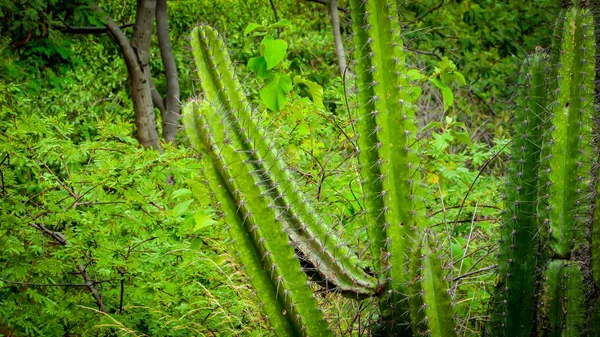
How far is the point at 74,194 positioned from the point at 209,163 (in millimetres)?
1457

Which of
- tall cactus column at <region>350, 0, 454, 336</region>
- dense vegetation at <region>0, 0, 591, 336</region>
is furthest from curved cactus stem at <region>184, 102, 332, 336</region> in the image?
tall cactus column at <region>350, 0, 454, 336</region>

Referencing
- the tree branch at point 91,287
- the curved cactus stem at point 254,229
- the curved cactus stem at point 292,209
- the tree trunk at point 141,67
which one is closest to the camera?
the curved cactus stem at point 254,229

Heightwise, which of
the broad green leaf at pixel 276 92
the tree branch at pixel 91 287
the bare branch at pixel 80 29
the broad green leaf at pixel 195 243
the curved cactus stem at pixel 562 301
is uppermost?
the bare branch at pixel 80 29

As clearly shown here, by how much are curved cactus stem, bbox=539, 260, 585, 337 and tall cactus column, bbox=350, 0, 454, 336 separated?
1.25 feet

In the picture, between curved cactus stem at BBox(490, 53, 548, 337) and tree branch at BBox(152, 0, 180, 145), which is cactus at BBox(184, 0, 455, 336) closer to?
curved cactus stem at BBox(490, 53, 548, 337)

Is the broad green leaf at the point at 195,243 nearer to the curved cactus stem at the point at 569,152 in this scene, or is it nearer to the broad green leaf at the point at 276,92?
the broad green leaf at the point at 276,92

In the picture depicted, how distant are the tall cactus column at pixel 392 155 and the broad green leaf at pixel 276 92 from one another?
1087 mm

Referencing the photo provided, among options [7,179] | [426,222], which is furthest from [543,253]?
[7,179]

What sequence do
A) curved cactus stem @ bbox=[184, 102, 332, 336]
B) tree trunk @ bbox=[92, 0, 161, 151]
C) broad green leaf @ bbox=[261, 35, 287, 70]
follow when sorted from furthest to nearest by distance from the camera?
tree trunk @ bbox=[92, 0, 161, 151]
broad green leaf @ bbox=[261, 35, 287, 70]
curved cactus stem @ bbox=[184, 102, 332, 336]

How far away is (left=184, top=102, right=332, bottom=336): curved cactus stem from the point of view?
2.82 meters

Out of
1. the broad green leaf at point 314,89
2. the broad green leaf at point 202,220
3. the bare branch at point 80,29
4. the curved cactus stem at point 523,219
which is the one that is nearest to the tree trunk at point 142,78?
the bare branch at point 80,29

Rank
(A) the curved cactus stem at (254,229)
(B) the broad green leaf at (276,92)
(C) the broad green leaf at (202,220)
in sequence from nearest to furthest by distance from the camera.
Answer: (A) the curved cactus stem at (254,229) < (C) the broad green leaf at (202,220) < (B) the broad green leaf at (276,92)

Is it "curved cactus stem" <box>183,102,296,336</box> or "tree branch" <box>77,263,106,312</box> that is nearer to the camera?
"curved cactus stem" <box>183,102,296,336</box>

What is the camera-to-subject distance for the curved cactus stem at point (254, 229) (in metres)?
2.82
